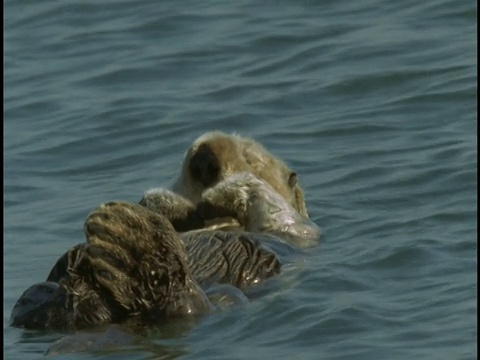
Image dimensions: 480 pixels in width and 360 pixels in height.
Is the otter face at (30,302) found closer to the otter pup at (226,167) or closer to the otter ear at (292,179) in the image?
the otter pup at (226,167)

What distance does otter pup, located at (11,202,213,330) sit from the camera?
6.35 meters

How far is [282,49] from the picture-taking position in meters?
12.9

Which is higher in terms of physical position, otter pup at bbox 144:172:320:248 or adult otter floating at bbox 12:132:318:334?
adult otter floating at bbox 12:132:318:334

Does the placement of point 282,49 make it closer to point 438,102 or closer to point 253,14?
point 253,14

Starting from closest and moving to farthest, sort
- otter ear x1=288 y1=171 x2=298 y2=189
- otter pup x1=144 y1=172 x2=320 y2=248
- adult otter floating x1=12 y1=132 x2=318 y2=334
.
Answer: adult otter floating x1=12 y1=132 x2=318 y2=334 < otter pup x1=144 y1=172 x2=320 y2=248 < otter ear x1=288 y1=171 x2=298 y2=189

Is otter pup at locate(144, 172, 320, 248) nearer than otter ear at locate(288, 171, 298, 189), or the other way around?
otter pup at locate(144, 172, 320, 248)

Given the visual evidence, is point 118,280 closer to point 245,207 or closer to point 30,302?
point 30,302

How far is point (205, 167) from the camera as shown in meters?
8.41

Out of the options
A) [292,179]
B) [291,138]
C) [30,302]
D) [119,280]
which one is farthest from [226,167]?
[291,138]

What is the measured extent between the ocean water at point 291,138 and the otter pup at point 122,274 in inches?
5.3

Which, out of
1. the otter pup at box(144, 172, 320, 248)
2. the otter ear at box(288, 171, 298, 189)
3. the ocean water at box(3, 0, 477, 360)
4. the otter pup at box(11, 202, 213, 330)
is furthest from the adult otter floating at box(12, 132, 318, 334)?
the otter ear at box(288, 171, 298, 189)

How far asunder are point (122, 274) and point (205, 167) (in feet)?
6.95

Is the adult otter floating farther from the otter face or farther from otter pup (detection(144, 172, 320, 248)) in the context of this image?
otter pup (detection(144, 172, 320, 248))

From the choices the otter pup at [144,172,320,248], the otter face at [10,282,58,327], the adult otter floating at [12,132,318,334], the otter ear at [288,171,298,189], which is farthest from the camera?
the otter ear at [288,171,298,189]
